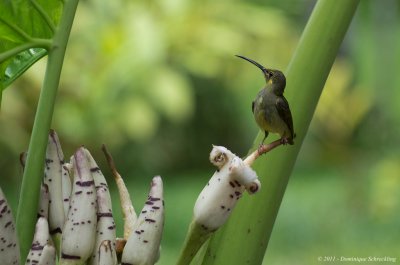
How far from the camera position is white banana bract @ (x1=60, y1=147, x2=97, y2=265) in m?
0.45

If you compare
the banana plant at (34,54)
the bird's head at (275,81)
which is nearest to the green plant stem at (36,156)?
the banana plant at (34,54)

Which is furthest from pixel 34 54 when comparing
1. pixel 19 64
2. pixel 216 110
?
pixel 216 110

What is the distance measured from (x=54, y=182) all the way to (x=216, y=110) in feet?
8.60

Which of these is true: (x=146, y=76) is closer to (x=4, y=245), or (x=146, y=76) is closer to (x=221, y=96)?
(x=221, y=96)

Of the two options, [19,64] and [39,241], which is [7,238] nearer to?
[39,241]

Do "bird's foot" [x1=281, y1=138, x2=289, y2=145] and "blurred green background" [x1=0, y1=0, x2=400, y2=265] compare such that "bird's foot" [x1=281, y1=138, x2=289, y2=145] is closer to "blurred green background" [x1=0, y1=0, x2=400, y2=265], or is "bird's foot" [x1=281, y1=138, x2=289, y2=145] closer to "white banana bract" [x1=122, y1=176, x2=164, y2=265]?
"white banana bract" [x1=122, y1=176, x2=164, y2=265]

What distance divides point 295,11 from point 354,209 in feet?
2.70

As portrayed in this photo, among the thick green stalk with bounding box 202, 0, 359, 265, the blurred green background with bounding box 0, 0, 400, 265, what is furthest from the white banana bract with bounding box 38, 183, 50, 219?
the blurred green background with bounding box 0, 0, 400, 265

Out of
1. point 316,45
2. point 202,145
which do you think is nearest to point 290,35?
point 202,145

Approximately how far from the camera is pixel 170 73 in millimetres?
2312

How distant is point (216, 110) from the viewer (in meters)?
3.10

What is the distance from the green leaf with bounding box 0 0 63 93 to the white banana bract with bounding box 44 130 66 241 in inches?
A: 2.4

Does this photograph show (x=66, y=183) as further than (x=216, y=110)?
No

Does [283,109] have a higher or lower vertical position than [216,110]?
lower
